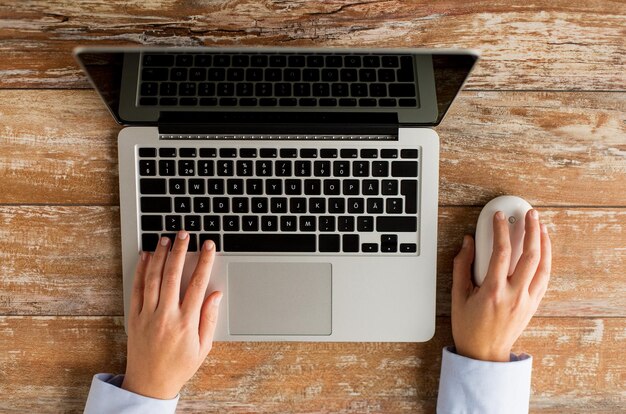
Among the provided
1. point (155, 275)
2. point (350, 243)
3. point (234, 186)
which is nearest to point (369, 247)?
point (350, 243)

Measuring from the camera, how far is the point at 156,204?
Result: 81cm

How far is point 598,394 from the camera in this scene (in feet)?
2.89

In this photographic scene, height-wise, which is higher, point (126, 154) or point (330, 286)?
point (126, 154)

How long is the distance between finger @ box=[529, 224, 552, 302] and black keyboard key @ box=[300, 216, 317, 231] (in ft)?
1.20

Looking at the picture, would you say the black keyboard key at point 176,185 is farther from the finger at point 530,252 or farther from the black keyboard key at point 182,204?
the finger at point 530,252

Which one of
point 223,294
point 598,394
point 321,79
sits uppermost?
point 321,79

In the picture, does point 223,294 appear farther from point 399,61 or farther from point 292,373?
point 399,61

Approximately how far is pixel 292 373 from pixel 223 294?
0.19m

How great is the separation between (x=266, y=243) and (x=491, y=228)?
1.19 ft

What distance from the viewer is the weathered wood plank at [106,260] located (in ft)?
2.80

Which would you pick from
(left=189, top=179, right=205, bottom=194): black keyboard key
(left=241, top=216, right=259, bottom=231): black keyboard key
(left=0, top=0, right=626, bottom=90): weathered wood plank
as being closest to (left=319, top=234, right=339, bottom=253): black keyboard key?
(left=241, top=216, right=259, bottom=231): black keyboard key

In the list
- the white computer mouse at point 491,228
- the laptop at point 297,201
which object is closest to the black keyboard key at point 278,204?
the laptop at point 297,201

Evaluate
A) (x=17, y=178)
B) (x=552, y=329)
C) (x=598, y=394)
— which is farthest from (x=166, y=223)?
(x=598, y=394)

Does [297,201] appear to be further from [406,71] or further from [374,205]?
[406,71]
